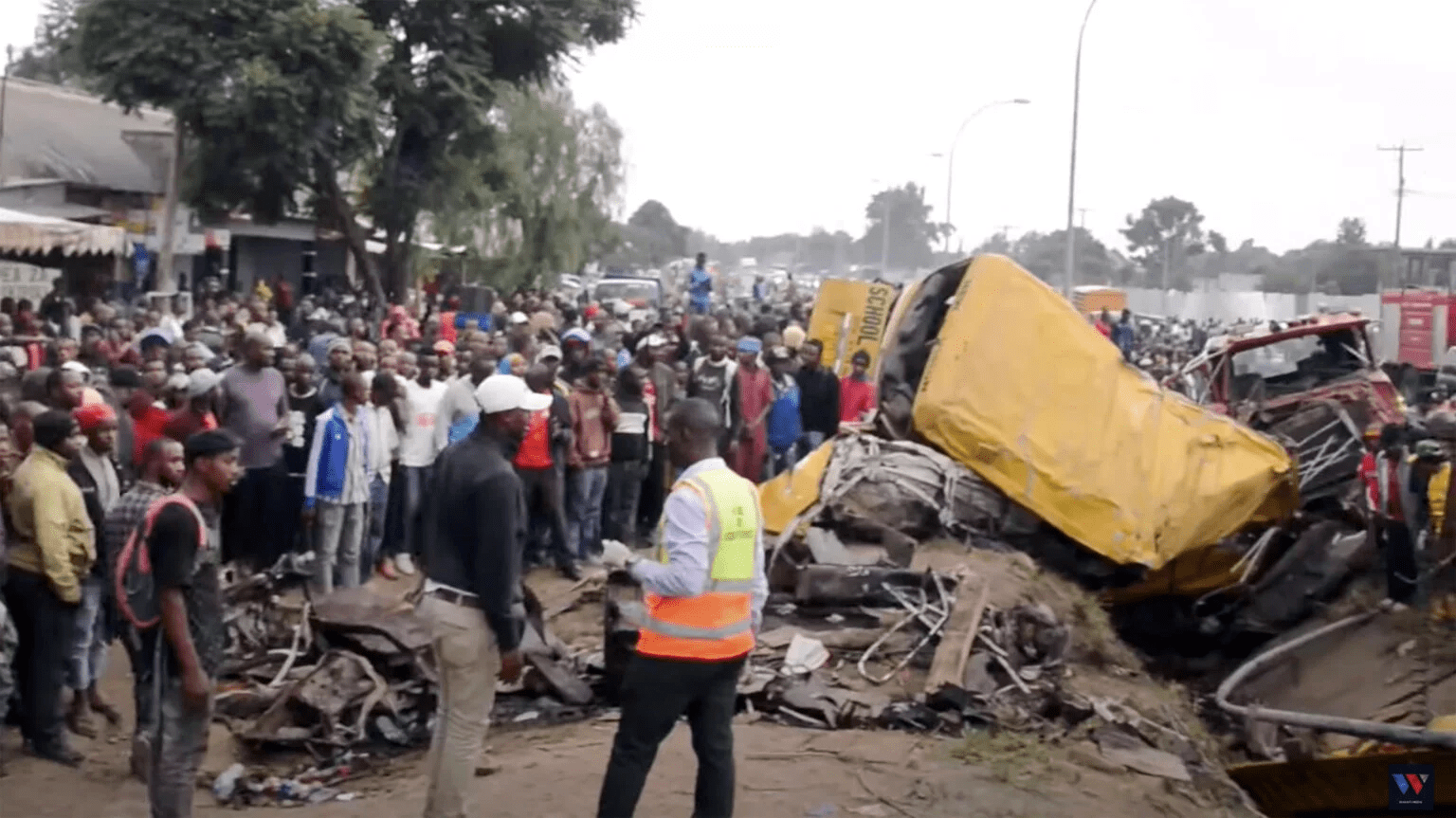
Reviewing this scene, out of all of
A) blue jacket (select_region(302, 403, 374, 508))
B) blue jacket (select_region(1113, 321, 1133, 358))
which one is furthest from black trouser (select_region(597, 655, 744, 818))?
blue jacket (select_region(1113, 321, 1133, 358))

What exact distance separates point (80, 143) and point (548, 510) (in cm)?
2556

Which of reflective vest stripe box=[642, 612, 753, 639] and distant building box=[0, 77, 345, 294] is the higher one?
distant building box=[0, 77, 345, 294]

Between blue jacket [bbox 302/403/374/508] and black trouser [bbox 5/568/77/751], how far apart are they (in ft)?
10.3

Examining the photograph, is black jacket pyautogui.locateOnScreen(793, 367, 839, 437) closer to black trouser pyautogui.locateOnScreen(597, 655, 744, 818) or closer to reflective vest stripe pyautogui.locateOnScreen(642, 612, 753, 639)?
black trouser pyautogui.locateOnScreen(597, 655, 744, 818)

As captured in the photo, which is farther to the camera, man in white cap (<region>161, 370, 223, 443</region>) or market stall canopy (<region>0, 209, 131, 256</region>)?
market stall canopy (<region>0, 209, 131, 256</region>)

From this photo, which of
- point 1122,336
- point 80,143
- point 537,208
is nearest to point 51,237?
point 80,143

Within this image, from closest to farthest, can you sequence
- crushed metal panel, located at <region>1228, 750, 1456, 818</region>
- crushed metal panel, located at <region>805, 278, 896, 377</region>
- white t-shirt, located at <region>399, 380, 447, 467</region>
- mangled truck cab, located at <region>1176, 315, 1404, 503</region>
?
crushed metal panel, located at <region>1228, 750, 1456, 818</region>
white t-shirt, located at <region>399, 380, 447, 467</region>
mangled truck cab, located at <region>1176, 315, 1404, 503</region>
crushed metal panel, located at <region>805, 278, 896, 377</region>

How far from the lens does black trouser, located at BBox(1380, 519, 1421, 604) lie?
11898 mm

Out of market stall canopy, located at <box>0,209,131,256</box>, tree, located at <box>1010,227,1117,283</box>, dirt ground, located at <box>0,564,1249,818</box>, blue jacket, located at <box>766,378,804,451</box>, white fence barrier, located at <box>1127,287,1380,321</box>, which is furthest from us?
tree, located at <box>1010,227,1117,283</box>

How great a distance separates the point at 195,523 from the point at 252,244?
113ft

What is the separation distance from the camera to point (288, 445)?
38.3 feet

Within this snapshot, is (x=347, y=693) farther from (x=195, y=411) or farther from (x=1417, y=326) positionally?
(x=1417, y=326)

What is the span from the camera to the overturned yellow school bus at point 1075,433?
12578mm

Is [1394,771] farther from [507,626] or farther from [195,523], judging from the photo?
[195,523]
